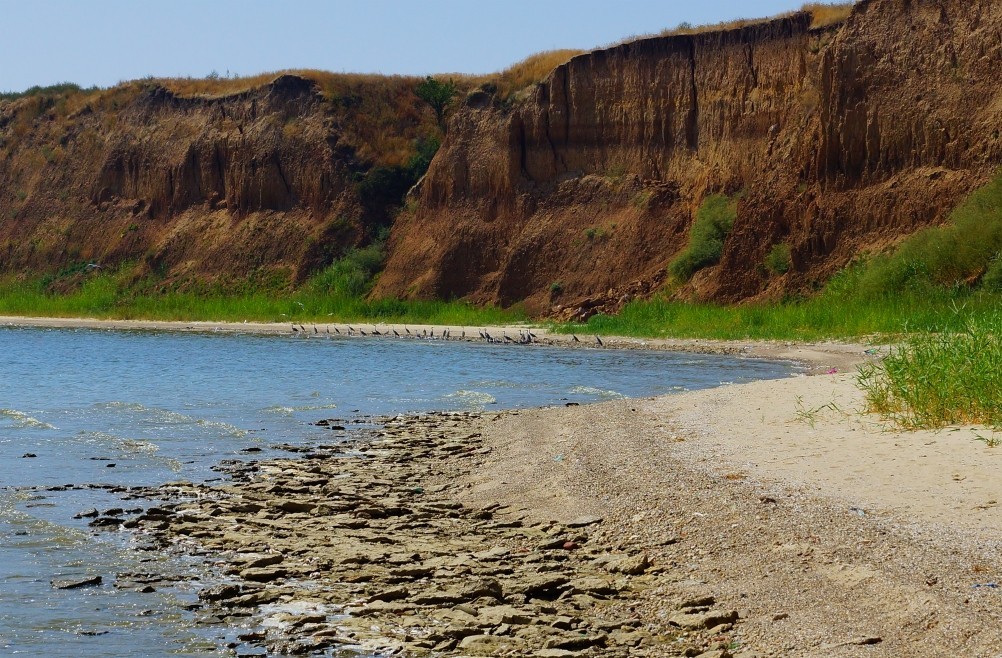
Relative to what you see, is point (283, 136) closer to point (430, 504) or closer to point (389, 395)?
point (389, 395)

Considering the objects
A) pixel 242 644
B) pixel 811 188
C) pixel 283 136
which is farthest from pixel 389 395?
pixel 283 136

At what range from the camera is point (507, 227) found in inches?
2082

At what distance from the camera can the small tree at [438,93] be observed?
62156 millimetres

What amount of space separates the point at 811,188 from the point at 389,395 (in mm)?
23415

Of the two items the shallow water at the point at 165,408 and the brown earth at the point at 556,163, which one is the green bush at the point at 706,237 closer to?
the brown earth at the point at 556,163

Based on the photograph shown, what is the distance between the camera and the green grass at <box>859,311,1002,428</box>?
11.2 meters

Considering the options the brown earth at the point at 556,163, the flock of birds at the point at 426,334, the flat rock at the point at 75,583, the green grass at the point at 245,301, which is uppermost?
the brown earth at the point at 556,163

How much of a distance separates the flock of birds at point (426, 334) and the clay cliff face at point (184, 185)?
11.8 m

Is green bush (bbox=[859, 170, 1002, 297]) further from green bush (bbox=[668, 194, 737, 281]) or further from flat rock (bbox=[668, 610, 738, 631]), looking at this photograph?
flat rock (bbox=[668, 610, 738, 631])

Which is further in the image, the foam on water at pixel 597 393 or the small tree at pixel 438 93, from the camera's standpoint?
the small tree at pixel 438 93

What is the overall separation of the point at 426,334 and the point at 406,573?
35271 mm

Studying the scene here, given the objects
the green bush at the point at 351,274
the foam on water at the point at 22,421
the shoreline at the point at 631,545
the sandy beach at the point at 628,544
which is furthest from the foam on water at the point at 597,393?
the green bush at the point at 351,274

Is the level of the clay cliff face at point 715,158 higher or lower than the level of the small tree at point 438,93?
lower

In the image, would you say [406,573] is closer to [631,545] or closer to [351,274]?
[631,545]
